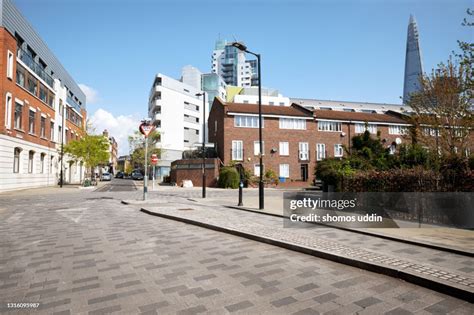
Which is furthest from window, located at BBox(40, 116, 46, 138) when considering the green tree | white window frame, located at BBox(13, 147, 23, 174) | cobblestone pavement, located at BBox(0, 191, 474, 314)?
cobblestone pavement, located at BBox(0, 191, 474, 314)

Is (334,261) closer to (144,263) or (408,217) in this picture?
(144,263)

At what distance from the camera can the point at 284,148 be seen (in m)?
38.6

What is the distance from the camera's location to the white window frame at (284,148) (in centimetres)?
3844

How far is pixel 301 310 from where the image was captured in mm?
3539

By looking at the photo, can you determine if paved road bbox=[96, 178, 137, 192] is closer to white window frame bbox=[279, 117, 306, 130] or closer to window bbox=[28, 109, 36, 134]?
window bbox=[28, 109, 36, 134]

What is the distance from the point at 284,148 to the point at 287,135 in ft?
6.07

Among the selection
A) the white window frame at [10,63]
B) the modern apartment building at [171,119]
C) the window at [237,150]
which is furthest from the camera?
the modern apartment building at [171,119]

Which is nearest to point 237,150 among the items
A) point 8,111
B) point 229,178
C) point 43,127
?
point 229,178

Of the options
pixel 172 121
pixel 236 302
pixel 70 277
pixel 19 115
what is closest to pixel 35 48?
pixel 19 115

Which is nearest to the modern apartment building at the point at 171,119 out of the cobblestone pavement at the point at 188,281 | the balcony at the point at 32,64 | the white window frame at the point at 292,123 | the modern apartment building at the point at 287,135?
the modern apartment building at the point at 287,135

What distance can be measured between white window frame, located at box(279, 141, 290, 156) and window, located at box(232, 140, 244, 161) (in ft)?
17.5

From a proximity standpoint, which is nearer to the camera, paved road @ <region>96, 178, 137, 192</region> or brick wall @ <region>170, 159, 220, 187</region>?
paved road @ <region>96, 178, 137, 192</region>

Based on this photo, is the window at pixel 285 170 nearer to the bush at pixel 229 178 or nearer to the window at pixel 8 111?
the bush at pixel 229 178

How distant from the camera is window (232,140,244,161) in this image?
120ft
